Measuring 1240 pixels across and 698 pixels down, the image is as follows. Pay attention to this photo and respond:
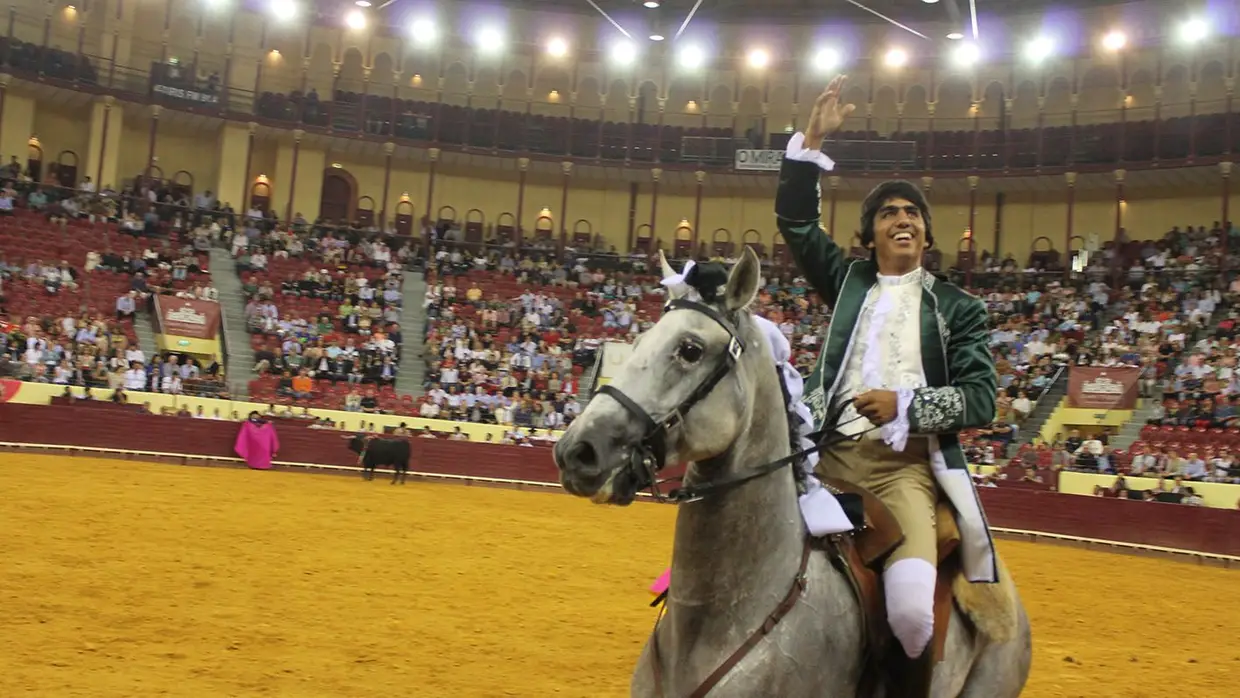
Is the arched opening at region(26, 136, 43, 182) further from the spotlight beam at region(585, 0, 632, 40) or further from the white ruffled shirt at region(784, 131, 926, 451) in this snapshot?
the white ruffled shirt at region(784, 131, 926, 451)

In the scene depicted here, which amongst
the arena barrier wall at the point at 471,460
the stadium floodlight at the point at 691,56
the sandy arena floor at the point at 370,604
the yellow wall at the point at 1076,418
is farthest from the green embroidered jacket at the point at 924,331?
the stadium floodlight at the point at 691,56

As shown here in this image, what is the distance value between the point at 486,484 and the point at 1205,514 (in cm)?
1229

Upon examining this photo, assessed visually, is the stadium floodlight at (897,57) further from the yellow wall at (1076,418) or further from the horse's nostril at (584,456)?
the horse's nostril at (584,456)

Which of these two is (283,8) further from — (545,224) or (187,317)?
(187,317)

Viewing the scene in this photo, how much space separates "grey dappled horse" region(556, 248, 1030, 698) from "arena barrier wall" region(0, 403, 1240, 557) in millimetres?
14306

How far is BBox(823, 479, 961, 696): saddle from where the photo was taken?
2438 mm

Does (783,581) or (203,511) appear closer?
(783,581)

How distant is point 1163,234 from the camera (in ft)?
→ 91.7

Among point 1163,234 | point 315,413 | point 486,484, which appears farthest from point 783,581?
point 1163,234

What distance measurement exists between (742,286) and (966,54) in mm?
30693

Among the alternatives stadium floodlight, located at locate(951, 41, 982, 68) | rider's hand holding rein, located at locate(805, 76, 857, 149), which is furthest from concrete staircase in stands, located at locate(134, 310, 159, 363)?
stadium floodlight, located at locate(951, 41, 982, 68)

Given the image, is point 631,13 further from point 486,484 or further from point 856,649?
point 856,649

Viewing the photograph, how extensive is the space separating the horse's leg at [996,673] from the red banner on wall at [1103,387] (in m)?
18.9

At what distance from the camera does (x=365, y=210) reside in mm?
31875
